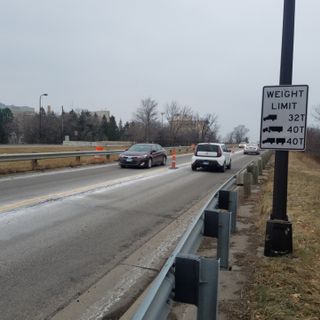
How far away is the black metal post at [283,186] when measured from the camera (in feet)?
20.2

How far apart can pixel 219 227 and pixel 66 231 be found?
3.50 meters

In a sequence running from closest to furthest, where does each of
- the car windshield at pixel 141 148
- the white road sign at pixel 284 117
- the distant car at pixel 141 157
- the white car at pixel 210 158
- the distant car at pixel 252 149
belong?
the white road sign at pixel 284 117 < the white car at pixel 210 158 < the distant car at pixel 141 157 < the car windshield at pixel 141 148 < the distant car at pixel 252 149

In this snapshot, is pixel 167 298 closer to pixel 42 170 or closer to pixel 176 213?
pixel 176 213

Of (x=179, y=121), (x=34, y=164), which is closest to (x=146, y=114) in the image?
(x=179, y=121)

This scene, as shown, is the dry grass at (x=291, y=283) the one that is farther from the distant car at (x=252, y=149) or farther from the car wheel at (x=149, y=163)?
the distant car at (x=252, y=149)

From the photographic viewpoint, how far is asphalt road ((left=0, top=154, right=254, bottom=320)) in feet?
16.6

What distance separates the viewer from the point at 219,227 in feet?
18.3

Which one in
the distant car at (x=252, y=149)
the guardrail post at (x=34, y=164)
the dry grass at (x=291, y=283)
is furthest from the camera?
the distant car at (x=252, y=149)

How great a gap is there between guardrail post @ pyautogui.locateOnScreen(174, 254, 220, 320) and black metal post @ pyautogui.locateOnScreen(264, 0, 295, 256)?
3.08 meters

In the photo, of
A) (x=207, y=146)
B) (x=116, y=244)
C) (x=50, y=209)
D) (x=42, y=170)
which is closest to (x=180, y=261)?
(x=116, y=244)

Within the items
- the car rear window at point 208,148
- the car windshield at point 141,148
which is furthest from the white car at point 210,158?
the car windshield at point 141,148

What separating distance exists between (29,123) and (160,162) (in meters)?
81.2

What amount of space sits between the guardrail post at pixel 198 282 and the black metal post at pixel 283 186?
121 inches

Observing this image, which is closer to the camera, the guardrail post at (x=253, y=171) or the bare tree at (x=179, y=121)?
the guardrail post at (x=253, y=171)
